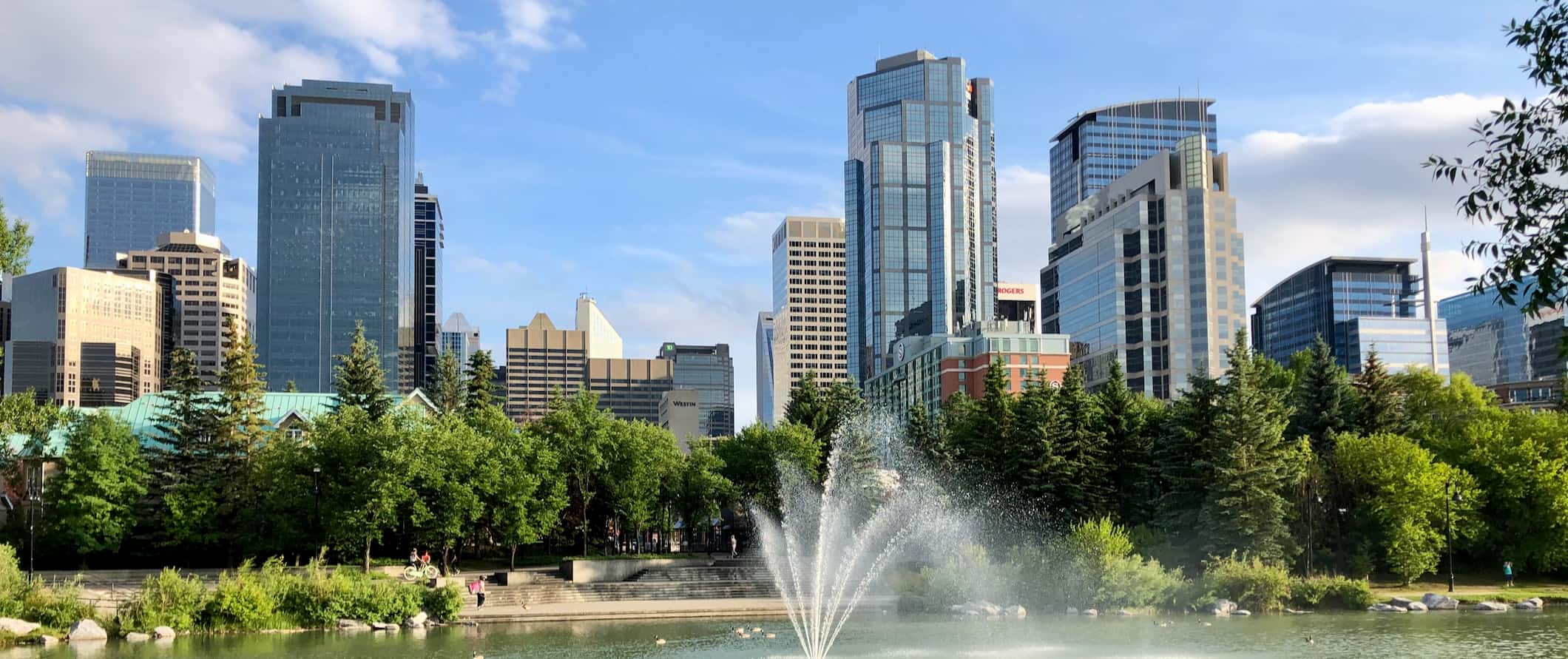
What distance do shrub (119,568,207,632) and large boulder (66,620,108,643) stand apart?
86 cm

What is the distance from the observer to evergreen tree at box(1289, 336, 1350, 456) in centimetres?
6159

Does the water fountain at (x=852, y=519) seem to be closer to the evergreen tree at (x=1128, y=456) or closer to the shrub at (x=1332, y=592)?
the evergreen tree at (x=1128, y=456)

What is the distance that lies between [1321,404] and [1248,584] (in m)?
16.1

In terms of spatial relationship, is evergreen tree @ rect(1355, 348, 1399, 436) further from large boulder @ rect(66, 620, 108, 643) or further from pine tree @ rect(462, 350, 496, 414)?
large boulder @ rect(66, 620, 108, 643)

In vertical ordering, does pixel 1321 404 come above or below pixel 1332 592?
above

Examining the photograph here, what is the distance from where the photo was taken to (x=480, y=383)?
84.8 meters

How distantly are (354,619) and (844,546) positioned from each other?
25980 mm

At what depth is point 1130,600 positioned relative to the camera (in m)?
49.9

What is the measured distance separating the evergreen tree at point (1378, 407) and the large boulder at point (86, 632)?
2151 inches

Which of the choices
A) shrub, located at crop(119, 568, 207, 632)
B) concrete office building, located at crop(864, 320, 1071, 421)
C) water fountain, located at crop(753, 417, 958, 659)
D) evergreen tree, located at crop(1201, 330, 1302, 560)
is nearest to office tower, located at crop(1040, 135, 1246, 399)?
concrete office building, located at crop(864, 320, 1071, 421)

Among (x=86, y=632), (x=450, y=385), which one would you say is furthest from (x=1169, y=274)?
(x=86, y=632)

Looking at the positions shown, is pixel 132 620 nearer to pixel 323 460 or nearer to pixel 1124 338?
pixel 323 460

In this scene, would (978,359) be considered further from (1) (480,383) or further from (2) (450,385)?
(1) (480,383)

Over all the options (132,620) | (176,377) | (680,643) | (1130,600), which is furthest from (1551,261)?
(176,377)
